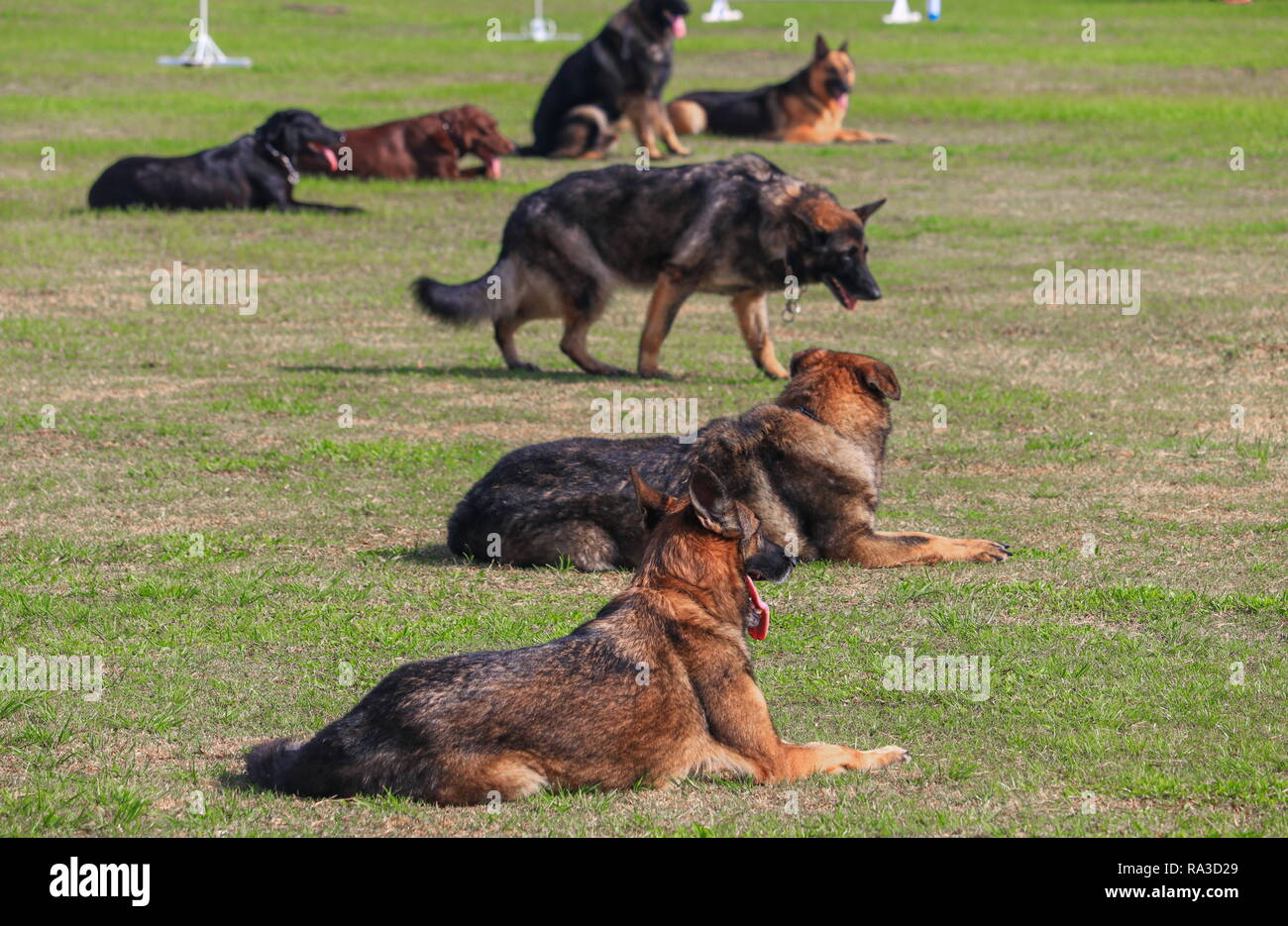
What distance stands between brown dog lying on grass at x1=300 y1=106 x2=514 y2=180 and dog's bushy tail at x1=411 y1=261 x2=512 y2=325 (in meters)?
10.9

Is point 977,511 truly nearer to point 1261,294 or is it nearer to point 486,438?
point 486,438

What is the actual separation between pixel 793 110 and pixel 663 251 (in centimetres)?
1616

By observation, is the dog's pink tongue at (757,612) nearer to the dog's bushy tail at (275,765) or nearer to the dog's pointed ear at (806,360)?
the dog's bushy tail at (275,765)

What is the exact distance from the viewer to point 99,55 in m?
38.5

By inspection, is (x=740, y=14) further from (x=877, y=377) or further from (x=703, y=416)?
(x=877, y=377)

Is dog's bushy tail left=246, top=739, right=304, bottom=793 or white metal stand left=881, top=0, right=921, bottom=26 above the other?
white metal stand left=881, top=0, right=921, bottom=26

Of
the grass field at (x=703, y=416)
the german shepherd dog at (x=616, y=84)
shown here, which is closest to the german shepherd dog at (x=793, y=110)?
the grass field at (x=703, y=416)

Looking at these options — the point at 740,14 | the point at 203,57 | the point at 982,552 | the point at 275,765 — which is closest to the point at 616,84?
the point at 203,57

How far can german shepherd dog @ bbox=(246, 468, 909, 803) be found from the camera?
5508mm

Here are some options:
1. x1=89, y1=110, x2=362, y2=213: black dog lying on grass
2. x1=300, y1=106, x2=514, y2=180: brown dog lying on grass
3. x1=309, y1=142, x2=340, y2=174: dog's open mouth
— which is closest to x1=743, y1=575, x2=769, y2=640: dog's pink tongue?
x1=89, y1=110, x2=362, y2=213: black dog lying on grass

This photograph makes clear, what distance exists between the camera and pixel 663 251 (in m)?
13.6

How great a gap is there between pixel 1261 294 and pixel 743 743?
12.8 meters

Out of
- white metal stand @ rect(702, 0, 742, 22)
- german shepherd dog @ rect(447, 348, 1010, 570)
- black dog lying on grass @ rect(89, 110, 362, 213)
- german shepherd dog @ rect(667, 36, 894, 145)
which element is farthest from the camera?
white metal stand @ rect(702, 0, 742, 22)

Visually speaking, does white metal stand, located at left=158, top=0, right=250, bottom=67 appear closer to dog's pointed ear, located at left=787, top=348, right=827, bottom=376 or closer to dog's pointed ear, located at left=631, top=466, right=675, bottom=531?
dog's pointed ear, located at left=787, top=348, right=827, bottom=376
